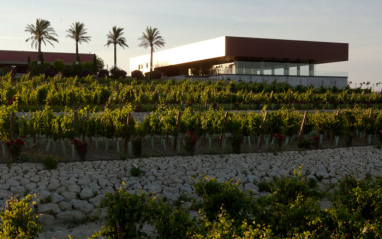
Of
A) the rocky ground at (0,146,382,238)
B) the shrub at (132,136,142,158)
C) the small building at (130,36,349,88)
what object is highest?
the small building at (130,36,349,88)

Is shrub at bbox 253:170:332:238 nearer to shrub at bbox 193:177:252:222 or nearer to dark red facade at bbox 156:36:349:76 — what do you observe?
shrub at bbox 193:177:252:222

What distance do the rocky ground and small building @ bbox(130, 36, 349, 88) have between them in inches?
1186

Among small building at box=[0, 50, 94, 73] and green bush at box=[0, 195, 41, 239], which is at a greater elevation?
small building at box=[0, 50, 94, 73]

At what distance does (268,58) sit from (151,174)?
4122 centimetres

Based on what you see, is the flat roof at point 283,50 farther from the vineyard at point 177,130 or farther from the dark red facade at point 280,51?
the vineyard at point 177,130

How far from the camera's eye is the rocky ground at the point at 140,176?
25.7ft

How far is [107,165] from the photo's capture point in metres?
10.6

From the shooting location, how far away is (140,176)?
9.93m

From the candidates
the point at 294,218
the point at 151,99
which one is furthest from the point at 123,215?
the point at 151,99

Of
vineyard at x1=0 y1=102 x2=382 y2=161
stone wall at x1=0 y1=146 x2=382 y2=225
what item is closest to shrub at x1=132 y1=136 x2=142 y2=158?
vineyard at x1=0 y1=102 x2=382 y2=161

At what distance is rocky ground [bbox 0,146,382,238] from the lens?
25.7 feet

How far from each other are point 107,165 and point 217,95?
51.2 ft

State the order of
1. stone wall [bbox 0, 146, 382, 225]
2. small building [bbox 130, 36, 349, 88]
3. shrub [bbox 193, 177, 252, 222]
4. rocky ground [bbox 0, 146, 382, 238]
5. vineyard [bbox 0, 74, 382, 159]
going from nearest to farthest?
shrub [bbox 193, 177, 252, 222] < rocky ground [bbox 0, 146, 382, 238] < stone wall [bbox 0, 146, 382, 225] < vineyard [bbox 0, 74, 382, 159] < small building [bbox 130, 36, 349, 88]

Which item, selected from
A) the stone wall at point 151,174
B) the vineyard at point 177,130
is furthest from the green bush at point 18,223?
the vineyard at point 177,130
